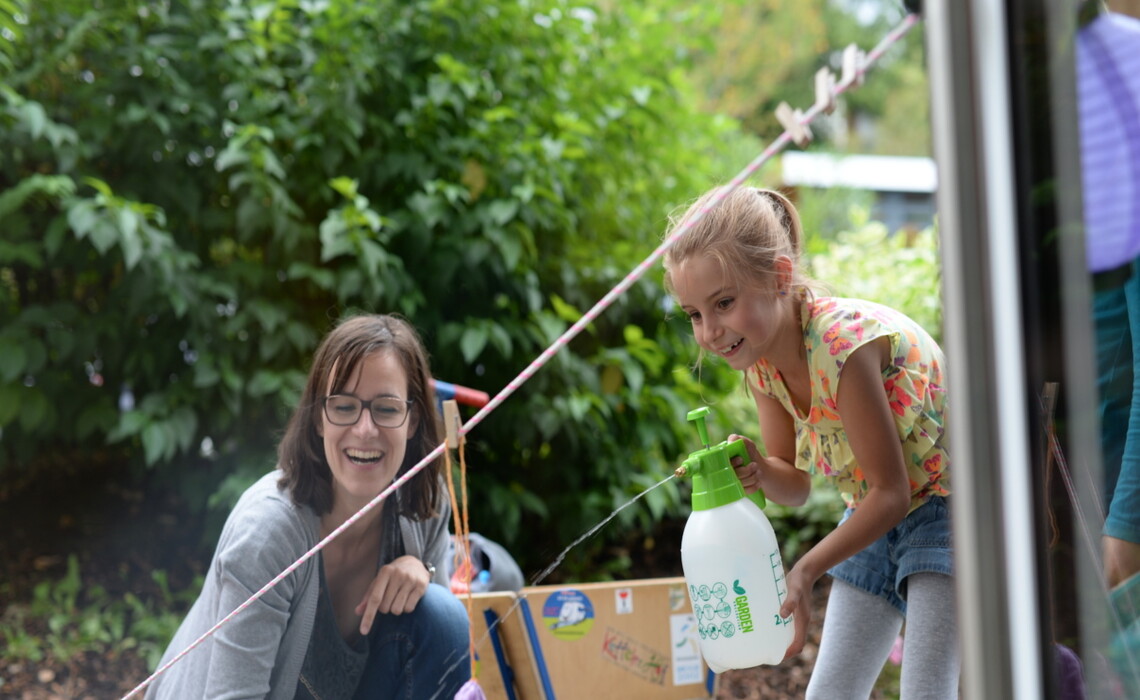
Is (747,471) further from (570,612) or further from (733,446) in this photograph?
(570,612)

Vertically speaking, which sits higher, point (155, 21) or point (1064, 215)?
point (155, 21)

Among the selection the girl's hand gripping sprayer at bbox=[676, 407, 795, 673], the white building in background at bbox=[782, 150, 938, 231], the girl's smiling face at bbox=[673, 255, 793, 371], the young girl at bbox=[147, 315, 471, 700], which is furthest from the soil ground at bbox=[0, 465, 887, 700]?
the white building in background at bbox=[782, 150, 938, 231]

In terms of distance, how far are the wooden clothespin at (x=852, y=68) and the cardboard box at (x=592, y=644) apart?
2.56 feet

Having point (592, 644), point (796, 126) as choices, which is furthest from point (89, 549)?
point (796, 126)

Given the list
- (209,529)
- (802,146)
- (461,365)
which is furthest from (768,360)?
(209,529)

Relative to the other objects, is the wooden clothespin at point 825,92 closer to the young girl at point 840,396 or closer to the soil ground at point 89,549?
the young girl at point 840,396

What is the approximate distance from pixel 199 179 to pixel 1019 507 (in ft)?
8.27

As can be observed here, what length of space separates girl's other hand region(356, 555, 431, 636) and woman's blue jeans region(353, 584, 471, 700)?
12 millimetres

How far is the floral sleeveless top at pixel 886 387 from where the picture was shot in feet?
4.33

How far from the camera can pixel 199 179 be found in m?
2.85

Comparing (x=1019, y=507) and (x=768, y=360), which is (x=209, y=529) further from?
(x=1019, y=507)

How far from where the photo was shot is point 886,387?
1.33 meters

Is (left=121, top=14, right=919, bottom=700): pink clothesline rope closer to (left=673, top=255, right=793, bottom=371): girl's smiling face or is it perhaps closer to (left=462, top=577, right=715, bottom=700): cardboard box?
(left=673, top=255, right=793, bottom=371): girl's smiling face

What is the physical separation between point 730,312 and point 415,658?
0.66 metres
